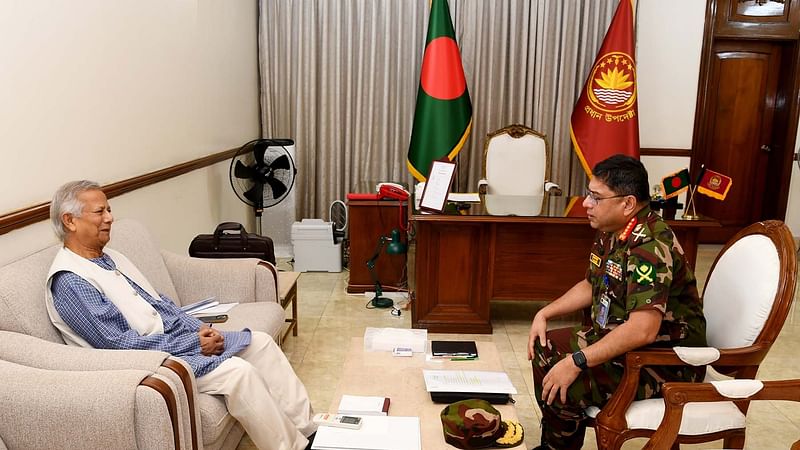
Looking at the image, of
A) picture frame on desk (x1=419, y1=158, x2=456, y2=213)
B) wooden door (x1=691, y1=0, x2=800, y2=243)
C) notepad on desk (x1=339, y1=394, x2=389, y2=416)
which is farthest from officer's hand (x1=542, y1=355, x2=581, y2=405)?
wooden door (x1=691, y1=0, x2=800, y2=243)

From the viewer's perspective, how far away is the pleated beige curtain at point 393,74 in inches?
195

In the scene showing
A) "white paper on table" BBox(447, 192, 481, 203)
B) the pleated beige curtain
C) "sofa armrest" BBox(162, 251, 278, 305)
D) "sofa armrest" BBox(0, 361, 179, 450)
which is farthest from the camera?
the pleated beige curtain

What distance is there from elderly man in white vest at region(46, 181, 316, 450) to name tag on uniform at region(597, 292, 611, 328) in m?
1.02

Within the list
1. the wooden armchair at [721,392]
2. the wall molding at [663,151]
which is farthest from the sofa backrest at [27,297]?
the wall molding at [663,151]

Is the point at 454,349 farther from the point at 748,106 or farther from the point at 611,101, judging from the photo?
the point at 748,106

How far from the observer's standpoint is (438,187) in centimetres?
329

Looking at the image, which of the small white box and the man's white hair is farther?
the small white box

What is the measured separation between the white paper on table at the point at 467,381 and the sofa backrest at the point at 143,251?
117cm

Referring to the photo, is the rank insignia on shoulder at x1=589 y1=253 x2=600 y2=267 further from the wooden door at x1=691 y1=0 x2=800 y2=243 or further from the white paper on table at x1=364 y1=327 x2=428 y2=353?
the wooden door at x1=691 y1=0 x2=800 y2=243

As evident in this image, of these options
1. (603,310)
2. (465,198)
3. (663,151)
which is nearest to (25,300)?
(603,310)

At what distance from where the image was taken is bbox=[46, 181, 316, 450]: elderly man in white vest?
1.87 m

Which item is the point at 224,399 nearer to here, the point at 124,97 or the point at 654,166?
the point at 124,97

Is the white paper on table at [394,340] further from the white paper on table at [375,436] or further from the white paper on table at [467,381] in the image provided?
the white paper on table at [375,436]

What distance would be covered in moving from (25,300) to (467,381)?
130 centimetres
